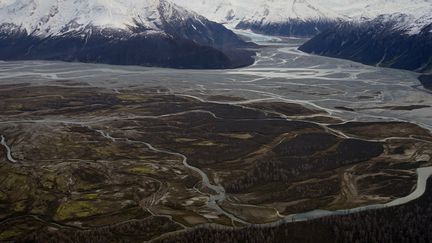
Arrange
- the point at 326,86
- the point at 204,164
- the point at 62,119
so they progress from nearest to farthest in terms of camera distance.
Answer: the point at 204,164, the point at 62,119, the point at 326,86

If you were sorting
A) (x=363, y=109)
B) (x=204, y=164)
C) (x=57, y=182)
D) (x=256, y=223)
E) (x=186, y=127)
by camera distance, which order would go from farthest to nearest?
(x=363, y=109), (x=186, y=127), (x=204, y=164), (x=57, y=182), (x=256, y=223)

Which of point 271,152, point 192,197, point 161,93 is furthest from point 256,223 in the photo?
point 161,93

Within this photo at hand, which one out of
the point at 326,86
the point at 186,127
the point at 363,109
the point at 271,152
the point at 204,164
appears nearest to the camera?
the point at 204,164

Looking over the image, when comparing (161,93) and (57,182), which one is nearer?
(57,182)

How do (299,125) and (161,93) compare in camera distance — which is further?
(161,93)

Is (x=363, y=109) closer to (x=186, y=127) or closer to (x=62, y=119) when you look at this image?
(x=186, y=127)

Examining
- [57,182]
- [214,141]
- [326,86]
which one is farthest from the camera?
[326,86]

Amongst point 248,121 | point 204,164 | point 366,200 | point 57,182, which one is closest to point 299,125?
point 248,121

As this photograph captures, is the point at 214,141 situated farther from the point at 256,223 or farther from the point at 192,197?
the point at 256,223
